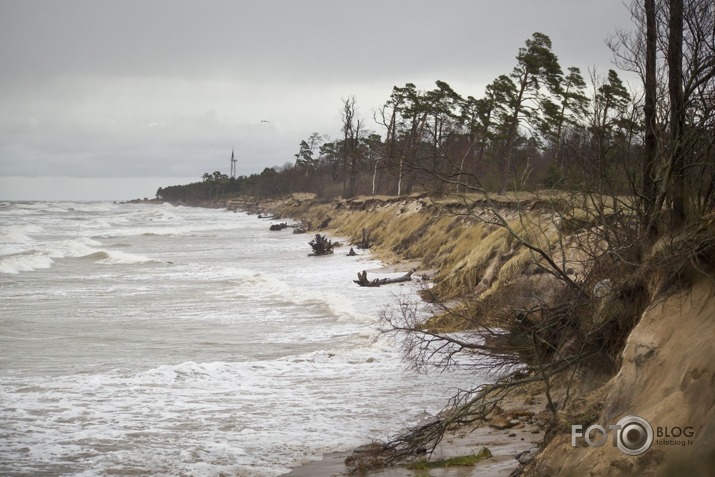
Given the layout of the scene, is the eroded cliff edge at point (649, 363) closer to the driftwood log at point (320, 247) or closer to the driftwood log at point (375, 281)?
the driftwood log at point (375, 281)

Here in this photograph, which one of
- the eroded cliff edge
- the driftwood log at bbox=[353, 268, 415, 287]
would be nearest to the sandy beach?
the eroded cliff edge

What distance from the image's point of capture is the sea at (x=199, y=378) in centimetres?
933

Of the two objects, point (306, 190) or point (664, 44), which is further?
point (306, 190)

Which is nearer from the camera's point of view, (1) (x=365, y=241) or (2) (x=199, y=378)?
(2) (x=199, y=378)

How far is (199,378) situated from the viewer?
12.9 meters

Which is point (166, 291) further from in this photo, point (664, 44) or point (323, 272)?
point (664, 44)

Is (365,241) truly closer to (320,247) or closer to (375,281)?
(320,247)

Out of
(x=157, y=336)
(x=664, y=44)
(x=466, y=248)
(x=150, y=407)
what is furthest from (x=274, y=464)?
(x=466, y=248)

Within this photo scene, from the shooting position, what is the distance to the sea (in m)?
9.33

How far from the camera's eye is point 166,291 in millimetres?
24203

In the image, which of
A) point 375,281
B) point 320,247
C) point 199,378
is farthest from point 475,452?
point 320,247

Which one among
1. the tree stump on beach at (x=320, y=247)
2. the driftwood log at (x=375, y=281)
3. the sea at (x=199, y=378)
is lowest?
the sea at (x=199, y=378)

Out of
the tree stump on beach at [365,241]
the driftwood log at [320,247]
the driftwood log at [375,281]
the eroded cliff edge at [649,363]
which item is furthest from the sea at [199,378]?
the tree stump on beach at [365,241]

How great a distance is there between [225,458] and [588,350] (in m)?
4.26
